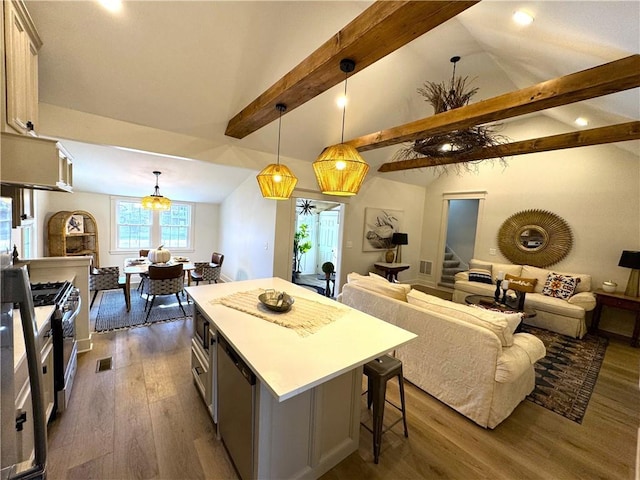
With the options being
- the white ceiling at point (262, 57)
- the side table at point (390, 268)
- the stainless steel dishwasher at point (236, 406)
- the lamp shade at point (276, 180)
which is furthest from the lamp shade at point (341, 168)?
the side table at point (390, 268)

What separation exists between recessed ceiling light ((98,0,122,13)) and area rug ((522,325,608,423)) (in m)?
4.90

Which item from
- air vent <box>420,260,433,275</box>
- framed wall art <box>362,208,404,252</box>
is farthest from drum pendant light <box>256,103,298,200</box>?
air vent <box>420,260,433,275</box>

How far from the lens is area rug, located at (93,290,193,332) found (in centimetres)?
372

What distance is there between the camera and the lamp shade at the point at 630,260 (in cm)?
378

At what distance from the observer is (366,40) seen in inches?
63.0

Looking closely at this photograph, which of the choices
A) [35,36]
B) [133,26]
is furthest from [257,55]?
[35,36]

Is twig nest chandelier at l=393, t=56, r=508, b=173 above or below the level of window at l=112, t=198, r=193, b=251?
above

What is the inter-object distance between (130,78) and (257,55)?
1253mm

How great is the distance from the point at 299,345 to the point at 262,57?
2.77m

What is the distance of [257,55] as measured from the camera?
2637 millimetres

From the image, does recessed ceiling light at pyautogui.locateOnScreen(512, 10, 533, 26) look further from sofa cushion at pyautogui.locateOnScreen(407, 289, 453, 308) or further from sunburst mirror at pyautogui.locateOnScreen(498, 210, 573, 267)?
sunburst mirror at pyautogui.locateOnScreen(498, 210, 573, 267)

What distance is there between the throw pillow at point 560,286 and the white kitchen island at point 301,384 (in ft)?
14.2

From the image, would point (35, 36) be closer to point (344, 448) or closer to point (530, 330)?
point (344, 448)

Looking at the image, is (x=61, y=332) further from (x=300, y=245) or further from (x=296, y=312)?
(x=300, y=245)
